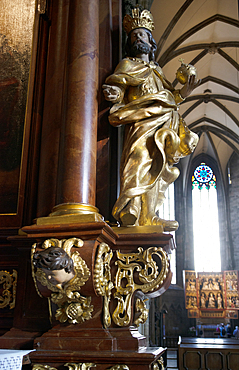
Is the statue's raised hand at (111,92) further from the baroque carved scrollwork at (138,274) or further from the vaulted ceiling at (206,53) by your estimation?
the vaulted ceiling at (206,53)

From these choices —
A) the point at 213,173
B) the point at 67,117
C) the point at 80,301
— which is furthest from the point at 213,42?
the point at 80,301

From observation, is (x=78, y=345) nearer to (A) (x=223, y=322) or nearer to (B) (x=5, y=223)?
(B) (x=5, y=223)

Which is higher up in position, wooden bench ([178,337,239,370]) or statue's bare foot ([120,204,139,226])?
statue's bare foot ([120,204,139,226])

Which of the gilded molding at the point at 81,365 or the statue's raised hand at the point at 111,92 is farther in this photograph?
the statue's raised hand at the point at 111,92

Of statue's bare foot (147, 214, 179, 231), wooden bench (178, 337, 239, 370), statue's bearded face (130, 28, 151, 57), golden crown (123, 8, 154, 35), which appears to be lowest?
wooden bench (178, 337, 239, 370)

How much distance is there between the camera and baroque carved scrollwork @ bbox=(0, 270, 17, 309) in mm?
2658

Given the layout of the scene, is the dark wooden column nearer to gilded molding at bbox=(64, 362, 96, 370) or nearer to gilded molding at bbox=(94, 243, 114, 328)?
gilded molding at bbox=(94, 243, 114, 328)

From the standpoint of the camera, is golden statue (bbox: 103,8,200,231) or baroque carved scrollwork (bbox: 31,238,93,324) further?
golden statue (bbox: 103,8,200,231)

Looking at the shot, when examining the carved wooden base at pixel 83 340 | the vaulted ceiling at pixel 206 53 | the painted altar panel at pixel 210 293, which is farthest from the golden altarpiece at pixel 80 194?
the painted altar panel at pixel 210 293

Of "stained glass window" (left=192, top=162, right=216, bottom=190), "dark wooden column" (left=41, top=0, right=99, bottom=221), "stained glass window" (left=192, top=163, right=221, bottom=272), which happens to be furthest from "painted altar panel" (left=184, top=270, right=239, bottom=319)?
"dark wooden column" (left=41, top=0, right=99, bottom=221)

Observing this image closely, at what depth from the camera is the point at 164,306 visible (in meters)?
17.2

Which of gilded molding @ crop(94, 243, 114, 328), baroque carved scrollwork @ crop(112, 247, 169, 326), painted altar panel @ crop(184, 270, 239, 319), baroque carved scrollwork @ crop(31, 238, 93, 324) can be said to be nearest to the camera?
baroque carved scrollwork @ crop(31, 238, 93, 324)

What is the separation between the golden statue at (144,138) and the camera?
2.77 m

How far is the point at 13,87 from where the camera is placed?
3314 millimetres
